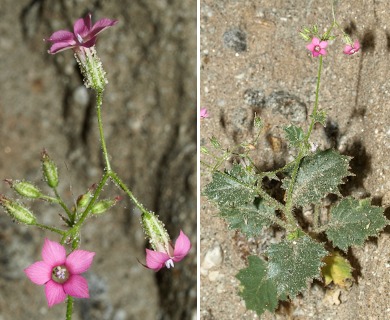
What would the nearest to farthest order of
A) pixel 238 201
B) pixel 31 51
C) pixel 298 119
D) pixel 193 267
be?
pixel 238 201 → pixel 298 119 → pixel 193 267 → pixel 31 51

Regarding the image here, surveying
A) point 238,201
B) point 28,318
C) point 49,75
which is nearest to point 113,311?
point 28,318

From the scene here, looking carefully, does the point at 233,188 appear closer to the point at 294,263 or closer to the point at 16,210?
the point at 294,263

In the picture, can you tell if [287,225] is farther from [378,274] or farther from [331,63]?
[331,63]

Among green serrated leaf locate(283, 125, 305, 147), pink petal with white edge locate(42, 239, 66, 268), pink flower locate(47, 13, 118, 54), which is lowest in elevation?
pink petal with white edge locate(42, 239, 66, 268)

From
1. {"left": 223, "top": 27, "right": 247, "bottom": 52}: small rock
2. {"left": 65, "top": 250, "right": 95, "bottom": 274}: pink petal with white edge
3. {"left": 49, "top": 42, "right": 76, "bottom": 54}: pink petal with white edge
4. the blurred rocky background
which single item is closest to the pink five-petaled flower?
{"left": 65, "top": 250, "right": 95, "bottom": 274}: pink petal with white edge

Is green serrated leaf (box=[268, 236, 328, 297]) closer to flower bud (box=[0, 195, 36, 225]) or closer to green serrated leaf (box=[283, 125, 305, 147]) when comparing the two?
green serrated leaf (box=[283, 125, 305, 147])
